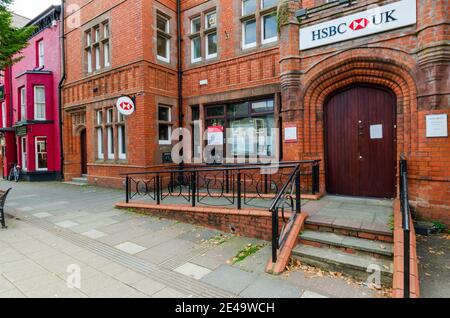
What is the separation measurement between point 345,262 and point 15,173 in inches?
722

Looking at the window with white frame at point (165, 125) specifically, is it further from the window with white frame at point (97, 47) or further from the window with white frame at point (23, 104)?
the window with white frame at point (23, 104)

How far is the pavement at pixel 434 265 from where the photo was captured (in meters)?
2.94

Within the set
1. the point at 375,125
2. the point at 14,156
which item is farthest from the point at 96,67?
the point at 375,125

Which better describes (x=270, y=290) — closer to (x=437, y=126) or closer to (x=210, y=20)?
(x=437, y=126)

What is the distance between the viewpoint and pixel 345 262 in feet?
11.4

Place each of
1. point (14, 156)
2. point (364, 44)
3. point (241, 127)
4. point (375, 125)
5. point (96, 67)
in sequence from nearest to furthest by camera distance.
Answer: point (364, 44) < point (375, 125) < point (241, 127) < point (96, 67) < point (14, 156)

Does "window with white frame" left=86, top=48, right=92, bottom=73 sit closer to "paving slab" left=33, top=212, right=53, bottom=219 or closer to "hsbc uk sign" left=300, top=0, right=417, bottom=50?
"paving slab" left=33, top=212, right=53, bottom=219

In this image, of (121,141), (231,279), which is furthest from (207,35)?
(231,279)

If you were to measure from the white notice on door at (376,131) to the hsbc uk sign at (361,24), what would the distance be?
6.73 feet

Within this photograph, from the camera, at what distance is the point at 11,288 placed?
325 cm

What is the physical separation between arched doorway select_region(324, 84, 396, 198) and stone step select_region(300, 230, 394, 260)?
99.2 inches
